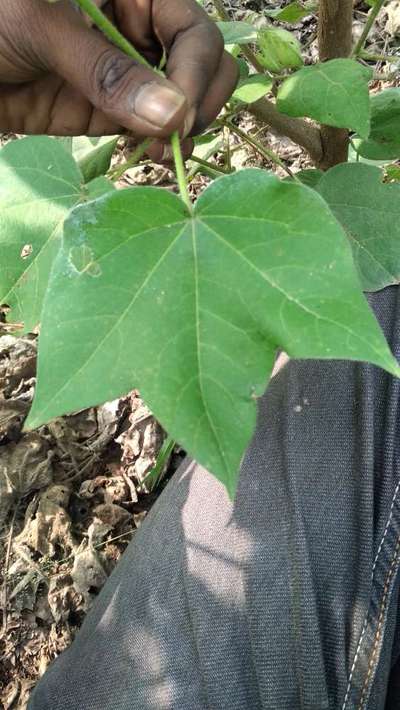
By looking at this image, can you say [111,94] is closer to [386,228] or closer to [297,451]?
[386,228]

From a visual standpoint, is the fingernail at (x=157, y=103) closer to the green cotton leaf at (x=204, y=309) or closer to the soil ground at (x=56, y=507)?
the green cotton leaf at (x=204, y=309)

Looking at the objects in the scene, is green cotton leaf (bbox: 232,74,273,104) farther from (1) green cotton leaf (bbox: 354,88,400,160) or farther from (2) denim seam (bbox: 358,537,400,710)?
(2) denim seam (bbox: 358,537,400,710)

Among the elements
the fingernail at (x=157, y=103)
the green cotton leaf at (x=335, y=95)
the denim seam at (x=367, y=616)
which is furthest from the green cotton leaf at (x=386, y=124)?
the denim seam at (x=367, y=616)

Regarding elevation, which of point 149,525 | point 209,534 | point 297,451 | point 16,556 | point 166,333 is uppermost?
point 166,333

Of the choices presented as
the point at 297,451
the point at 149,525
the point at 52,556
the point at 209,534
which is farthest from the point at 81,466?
the point at 297,451

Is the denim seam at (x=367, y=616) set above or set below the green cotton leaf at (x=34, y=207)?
below
